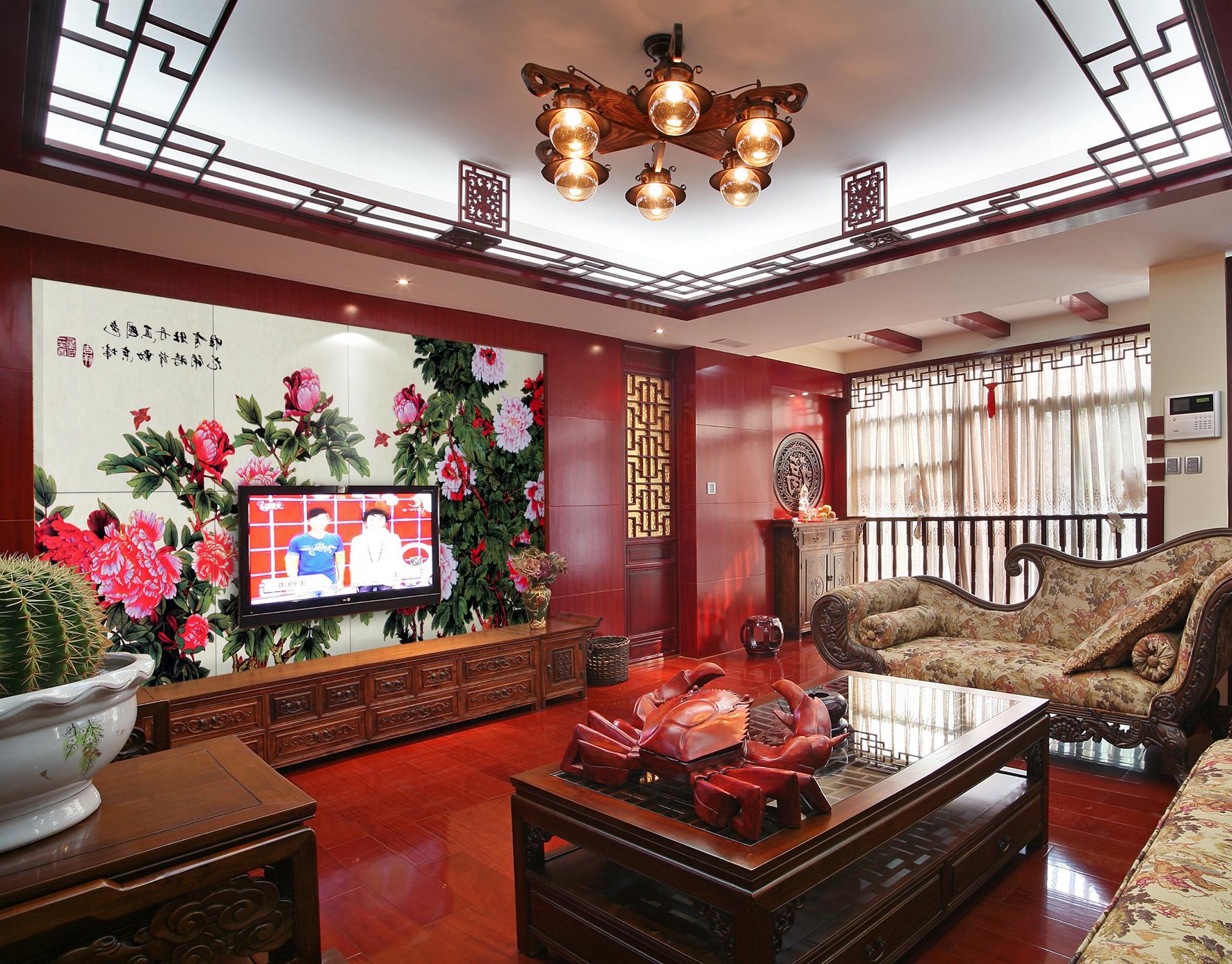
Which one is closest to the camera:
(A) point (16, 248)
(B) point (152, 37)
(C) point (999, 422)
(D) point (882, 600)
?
(B) point (152, 37)

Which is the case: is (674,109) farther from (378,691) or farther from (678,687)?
(378,691)

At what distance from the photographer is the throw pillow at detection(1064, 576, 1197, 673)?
3.30 meters

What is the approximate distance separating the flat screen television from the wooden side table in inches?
104

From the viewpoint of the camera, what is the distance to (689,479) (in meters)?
6.13

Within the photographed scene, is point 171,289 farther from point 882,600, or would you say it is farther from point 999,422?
point 999,422

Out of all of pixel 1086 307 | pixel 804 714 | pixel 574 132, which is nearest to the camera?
pixel 804 714

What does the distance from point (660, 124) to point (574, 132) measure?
11.5 inches

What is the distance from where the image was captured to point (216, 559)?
373cm

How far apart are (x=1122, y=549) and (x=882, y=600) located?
3.15m

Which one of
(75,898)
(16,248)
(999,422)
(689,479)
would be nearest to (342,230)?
(16,248)

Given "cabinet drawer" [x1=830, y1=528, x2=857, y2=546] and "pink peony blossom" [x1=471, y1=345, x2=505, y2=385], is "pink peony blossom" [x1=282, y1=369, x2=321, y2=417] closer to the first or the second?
"pink peony blossom" [x1=471, y1=345, x2=505, y2=385]

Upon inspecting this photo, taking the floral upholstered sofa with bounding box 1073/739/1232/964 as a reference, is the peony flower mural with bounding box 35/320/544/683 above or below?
above

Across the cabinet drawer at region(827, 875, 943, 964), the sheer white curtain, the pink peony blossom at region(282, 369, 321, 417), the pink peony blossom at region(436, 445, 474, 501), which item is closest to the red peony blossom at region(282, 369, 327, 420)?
the pink peony blossom at region(282, 369, 321, 417)

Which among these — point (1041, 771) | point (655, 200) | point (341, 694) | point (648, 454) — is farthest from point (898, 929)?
point (648, 454)
